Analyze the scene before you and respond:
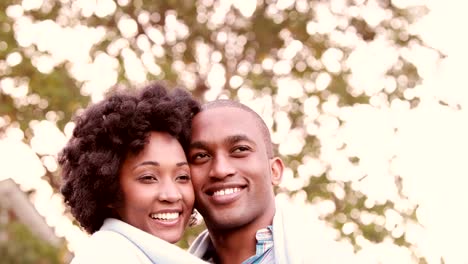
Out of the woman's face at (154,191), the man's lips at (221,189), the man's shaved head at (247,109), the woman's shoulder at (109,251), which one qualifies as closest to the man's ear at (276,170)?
the man's shaved head at (247,109)

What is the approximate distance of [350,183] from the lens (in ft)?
30.5

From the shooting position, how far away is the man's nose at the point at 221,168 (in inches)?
172

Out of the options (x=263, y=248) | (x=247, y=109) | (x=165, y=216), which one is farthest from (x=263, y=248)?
(x=247, y=109)

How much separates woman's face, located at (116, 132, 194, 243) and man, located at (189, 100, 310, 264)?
21 cm

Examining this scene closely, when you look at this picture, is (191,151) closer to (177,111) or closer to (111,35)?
(177,111)

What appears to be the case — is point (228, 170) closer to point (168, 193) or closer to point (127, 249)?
point (168, 193)

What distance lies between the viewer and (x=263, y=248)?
4.44 metres

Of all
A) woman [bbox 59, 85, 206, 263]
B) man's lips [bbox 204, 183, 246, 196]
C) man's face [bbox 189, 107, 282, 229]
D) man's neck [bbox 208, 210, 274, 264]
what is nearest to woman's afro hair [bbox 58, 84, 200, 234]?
woman [bbox 59, 85, 206, 263]

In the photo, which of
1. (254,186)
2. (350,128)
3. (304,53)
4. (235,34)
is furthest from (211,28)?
(254,186)

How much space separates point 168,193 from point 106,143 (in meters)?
0.34

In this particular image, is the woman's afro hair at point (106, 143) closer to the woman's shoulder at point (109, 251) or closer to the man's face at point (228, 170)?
the man's face at point (228, 170)

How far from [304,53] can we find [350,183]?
4.15 ft

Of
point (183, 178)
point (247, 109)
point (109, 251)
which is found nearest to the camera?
point (109, 251)

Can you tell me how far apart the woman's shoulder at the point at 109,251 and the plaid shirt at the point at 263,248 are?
2.06 ft
